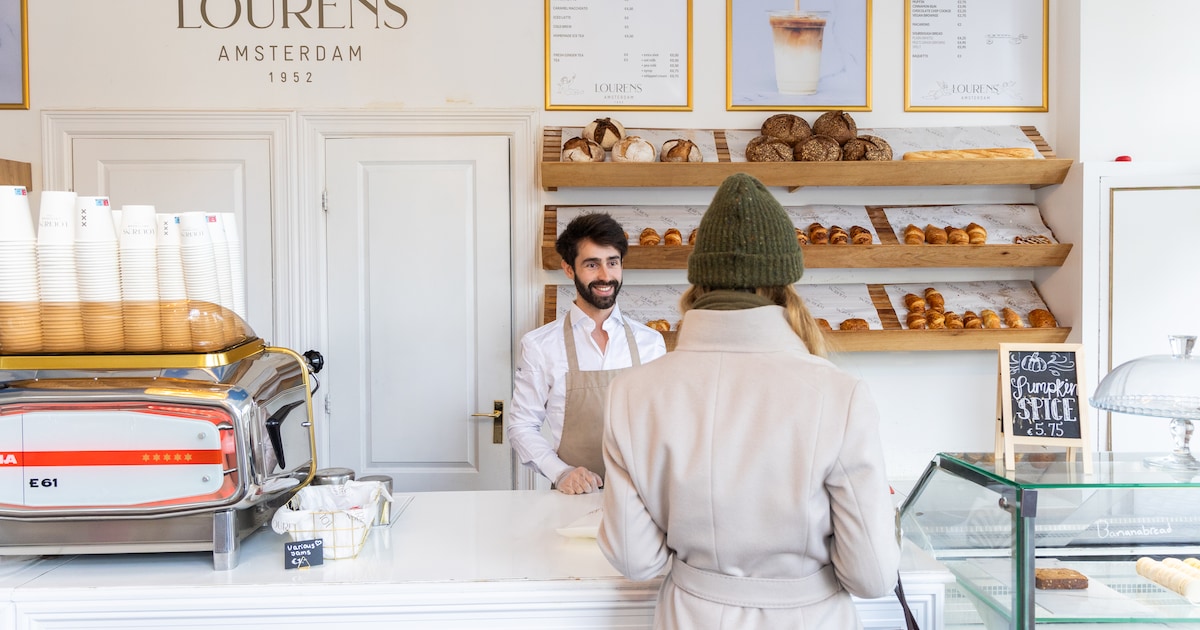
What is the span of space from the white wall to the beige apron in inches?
30.5

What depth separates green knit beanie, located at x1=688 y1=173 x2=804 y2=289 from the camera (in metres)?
1.22

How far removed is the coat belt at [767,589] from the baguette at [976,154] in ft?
7.52

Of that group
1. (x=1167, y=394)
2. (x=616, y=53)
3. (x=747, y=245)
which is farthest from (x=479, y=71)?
(x=1167, y=394)

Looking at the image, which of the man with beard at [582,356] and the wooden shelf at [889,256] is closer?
the man with beard at [582,356]

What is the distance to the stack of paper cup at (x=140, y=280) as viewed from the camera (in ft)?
5.21

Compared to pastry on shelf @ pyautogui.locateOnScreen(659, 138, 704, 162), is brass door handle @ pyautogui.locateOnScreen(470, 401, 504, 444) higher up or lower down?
lower down

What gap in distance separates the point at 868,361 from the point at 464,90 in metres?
1.86

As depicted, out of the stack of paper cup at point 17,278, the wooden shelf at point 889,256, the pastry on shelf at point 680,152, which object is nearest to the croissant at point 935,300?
the wooden shelf at point 889,256

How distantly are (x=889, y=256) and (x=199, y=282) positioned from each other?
2.36m

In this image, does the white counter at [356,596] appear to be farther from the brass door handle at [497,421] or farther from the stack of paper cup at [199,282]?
the brass door handle at [497,421]

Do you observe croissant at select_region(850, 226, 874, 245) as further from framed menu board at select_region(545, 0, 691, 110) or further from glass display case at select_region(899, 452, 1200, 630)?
glass display case at select_region(899, 452, 1200, 630)

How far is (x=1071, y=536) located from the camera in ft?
5.43

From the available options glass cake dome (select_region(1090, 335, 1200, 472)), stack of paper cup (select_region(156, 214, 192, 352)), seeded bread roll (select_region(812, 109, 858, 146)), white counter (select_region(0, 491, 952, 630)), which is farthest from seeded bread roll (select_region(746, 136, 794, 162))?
stack of paper cup (select_region(156, 214, 192, 352))

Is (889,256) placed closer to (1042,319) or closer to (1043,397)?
(1042,319)
